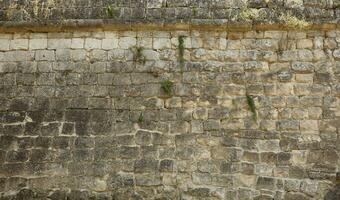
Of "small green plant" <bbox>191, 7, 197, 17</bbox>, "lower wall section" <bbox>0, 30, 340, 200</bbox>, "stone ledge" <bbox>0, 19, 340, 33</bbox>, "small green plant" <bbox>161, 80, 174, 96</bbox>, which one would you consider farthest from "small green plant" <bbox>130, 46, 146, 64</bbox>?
"small green plant" <bbox>191, 7, 197, 17</bbox>

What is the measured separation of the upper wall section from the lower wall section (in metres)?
0.17

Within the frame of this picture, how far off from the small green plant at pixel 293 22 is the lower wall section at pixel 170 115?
0.13 metres

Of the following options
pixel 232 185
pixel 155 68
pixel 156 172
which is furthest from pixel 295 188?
pixel 155 68

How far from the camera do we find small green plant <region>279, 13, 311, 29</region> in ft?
22.0

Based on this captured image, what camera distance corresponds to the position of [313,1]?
6.83m

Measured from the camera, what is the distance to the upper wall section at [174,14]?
673 centimetres

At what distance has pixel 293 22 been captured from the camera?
6.71m

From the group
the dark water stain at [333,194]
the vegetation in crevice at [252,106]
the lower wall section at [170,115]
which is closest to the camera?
the dark water stain at [333,194]

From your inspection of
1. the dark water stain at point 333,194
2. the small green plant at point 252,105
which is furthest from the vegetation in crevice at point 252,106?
the dark water stain at point 333,194

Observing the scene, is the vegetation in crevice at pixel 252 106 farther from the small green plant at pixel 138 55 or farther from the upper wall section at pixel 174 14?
the small green plant at pixel 138 55

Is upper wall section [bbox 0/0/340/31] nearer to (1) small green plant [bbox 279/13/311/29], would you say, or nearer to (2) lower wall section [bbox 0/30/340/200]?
(1) small green plant [bbox 279/13/311/29]

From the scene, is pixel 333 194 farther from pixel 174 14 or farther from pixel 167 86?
pixel 174 14

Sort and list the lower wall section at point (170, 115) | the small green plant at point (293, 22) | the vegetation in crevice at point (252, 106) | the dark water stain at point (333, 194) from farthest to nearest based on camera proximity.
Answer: the small green plant at point (293, 22)
the vegetation in crevice at point (252, 106)
the lower wall section at point (170, 115)
the dark water stain at point (333, 194)

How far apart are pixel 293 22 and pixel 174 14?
5.23 ft
